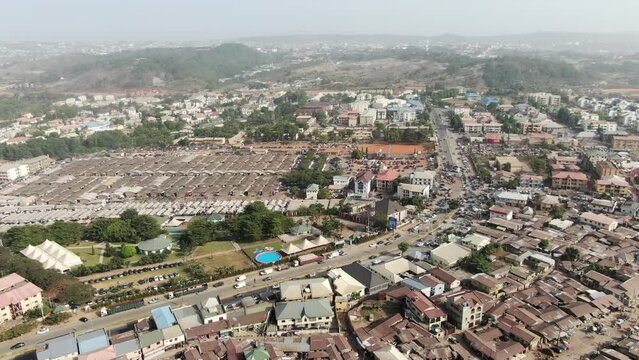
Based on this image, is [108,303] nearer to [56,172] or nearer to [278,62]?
[56,172]

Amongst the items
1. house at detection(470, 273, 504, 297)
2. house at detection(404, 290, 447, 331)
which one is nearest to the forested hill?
house at detection(470, 273, 504, 297)

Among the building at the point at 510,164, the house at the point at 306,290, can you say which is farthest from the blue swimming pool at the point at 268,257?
the building at the point at 510,164

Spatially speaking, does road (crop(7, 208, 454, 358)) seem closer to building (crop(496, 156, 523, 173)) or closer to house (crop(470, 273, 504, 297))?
house (crop(470, 273, 504, 297))

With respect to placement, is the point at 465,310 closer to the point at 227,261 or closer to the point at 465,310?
the point at 465,310

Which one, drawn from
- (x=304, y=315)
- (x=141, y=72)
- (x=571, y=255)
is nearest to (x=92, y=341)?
(x=304, y=315)

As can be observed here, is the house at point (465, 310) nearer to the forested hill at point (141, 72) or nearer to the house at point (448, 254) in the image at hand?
the house at point (448, 254)

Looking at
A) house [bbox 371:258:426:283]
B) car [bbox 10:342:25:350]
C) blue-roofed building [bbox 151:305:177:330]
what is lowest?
car [bbox 10:342:25:350]

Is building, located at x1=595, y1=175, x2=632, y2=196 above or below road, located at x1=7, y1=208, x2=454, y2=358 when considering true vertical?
above

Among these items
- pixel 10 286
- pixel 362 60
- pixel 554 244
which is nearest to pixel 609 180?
pixel 554 244
